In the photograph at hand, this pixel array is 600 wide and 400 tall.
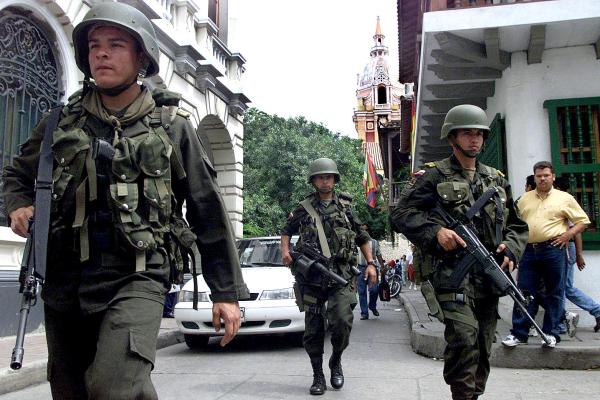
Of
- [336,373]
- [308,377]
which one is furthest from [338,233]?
[308,377]

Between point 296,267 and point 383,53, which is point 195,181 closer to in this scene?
point 296,267

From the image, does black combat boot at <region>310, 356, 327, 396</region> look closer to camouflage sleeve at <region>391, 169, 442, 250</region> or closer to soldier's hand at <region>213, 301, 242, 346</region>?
camouflage sleeve at <region>391, 169, 442, 250</region>

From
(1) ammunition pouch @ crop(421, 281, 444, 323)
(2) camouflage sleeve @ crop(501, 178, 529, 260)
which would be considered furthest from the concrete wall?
(1) ammunition pouch @ crop(421, 281, 444, 323)

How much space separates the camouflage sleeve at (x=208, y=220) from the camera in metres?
2.37

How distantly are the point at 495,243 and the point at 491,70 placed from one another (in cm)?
588

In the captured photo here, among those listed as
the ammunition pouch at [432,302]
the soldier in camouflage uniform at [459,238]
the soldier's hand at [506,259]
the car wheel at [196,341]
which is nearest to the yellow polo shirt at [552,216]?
the soldier in camouflage uniform at [459,238]

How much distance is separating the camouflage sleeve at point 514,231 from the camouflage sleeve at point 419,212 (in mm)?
473

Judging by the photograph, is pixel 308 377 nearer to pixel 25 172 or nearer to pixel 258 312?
pixel 258 312

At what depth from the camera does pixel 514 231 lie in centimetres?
395

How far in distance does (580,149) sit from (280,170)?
25.6m

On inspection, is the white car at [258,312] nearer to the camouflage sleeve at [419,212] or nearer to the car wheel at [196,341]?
the car wheel at [196,341]

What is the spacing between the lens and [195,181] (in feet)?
7.92

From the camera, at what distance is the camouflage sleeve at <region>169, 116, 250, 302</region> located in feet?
7.77

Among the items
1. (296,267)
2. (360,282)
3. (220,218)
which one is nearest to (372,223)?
(360,282)
